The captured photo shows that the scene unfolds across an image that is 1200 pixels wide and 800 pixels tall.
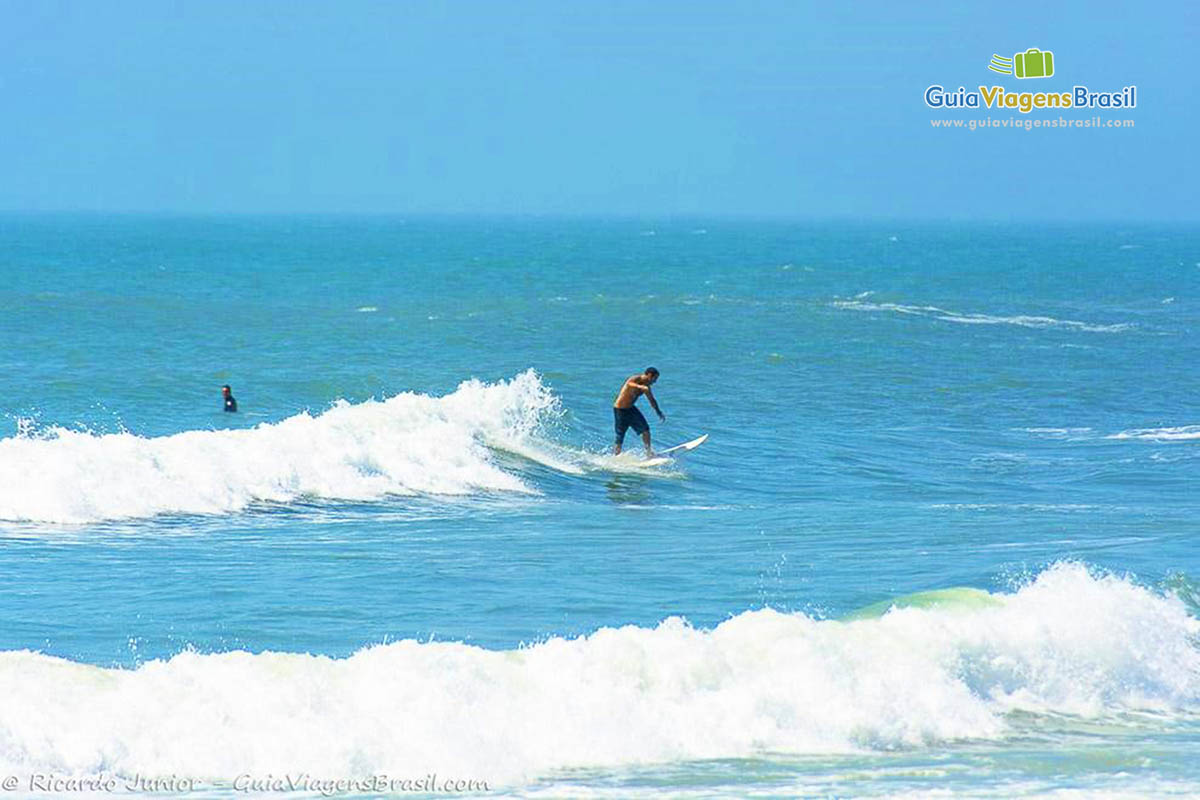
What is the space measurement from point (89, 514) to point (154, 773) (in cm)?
938

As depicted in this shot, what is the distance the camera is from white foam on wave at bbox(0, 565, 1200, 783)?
32.3 ft

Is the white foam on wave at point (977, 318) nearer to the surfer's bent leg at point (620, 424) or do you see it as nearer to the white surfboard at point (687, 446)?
the white surfboard at point (687, 446)

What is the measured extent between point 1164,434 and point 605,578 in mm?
17155

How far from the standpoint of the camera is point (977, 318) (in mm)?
60875

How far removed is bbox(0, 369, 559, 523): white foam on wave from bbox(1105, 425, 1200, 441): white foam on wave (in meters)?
10.9

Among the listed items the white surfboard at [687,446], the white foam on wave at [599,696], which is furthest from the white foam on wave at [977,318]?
the white foam on wave at [599,696]

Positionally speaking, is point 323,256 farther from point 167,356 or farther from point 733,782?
point 733,782

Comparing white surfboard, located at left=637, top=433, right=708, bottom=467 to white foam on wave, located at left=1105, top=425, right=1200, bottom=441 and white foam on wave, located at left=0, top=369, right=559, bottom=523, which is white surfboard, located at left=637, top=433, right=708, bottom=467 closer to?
white foam on wave, located at left=0, top=369, right=559, bottom=523

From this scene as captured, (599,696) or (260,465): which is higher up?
(260,465)

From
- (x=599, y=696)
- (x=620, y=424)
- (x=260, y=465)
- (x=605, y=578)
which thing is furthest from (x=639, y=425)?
(x=599, y=696)

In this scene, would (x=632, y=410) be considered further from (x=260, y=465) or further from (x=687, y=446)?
(x=260, y=465)

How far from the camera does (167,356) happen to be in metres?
43.6

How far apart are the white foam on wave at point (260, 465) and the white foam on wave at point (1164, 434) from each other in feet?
35.6

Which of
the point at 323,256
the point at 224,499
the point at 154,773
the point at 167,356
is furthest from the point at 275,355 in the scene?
the point at 323,256
